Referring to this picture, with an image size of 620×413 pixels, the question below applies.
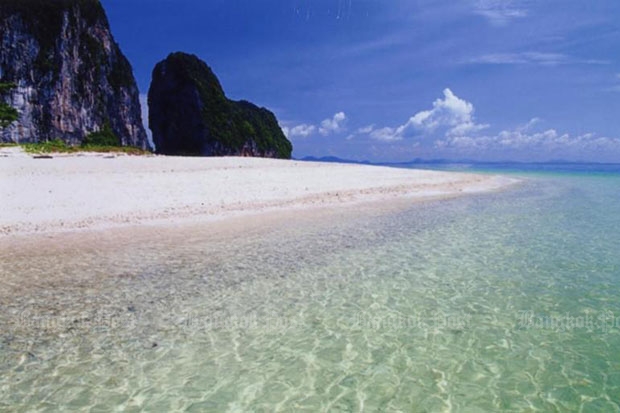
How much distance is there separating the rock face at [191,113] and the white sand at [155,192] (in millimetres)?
60490

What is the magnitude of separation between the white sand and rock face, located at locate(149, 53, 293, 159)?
2382 inches

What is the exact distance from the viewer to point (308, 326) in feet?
25.8

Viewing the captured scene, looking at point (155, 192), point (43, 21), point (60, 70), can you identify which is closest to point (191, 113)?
point (60, 70)

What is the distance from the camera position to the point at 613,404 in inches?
210

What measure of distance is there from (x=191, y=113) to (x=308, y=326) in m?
97.3

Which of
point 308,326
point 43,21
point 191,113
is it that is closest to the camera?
point 308,326

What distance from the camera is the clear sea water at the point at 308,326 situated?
564 cm

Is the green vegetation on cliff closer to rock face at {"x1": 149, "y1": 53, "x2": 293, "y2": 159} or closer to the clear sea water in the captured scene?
rock face at {"x1": 149, "y1": 53, "x2": 293, "y2": 159}

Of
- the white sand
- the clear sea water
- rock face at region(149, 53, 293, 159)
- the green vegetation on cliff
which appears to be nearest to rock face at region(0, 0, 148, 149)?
the green vegetation on cliff

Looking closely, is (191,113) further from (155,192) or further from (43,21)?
(155,192)

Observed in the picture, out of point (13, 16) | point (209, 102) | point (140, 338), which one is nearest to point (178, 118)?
point (209, 102)

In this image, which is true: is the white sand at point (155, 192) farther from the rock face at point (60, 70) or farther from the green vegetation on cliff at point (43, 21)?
the green vegetation on cliff at point (43, 21)

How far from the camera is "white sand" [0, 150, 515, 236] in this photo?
1811cm

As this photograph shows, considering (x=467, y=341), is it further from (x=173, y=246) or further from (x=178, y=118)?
(x=178, y=118)
